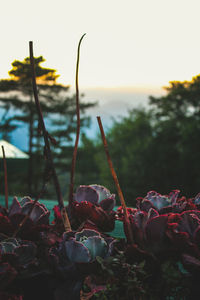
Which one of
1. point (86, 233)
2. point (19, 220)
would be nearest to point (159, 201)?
point (86, 233)

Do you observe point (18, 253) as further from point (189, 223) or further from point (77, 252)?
point (189, 223)

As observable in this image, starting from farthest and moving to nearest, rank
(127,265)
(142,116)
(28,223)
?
(142,116)
(28,223)
(127,265)

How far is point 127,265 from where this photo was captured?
0.71m

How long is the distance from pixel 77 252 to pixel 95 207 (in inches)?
7.3

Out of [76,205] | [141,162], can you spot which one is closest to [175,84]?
[141,162]

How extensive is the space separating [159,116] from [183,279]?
26.4 meters

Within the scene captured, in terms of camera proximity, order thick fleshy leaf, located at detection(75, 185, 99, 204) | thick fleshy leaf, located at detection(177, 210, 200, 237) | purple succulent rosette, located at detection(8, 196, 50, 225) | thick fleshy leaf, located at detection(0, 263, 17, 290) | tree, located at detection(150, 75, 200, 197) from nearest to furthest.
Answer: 1. thick fleshy leaf, located at detection(0, 263, 17, 290)
2. thick fleshy leaf, located at detection(177, 210, 200, 237)
3. purple succulent rosette, located at detection(8, 196, 50, 225)
4. thick fleshy leaf, located at detection(75, 185, 99, 204)
5. tree, located at detection(150, 75, 200, 197)

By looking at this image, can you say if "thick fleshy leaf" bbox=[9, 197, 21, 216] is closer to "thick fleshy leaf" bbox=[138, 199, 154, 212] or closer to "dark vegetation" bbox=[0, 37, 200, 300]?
"dark vegetation" bbox=[0, 37, 200, 300]

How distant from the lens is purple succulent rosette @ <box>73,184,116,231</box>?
3.00 feet

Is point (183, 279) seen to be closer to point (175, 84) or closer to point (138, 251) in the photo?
point (138, 251)

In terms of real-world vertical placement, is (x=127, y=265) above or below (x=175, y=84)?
below

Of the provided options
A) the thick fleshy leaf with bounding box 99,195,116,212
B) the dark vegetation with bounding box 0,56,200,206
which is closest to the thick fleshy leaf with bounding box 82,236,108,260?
the thick fleshy leaf with bounding box 99,195,116,212

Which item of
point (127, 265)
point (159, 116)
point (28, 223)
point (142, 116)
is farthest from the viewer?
point (142, 116)

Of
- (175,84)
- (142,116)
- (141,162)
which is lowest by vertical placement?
(141,162)
